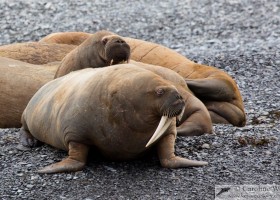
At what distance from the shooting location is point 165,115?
687 cm

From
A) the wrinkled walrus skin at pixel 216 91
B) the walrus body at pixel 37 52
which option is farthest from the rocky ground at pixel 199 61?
the walrus body at pixel 37 52

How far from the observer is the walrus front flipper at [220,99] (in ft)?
32.9

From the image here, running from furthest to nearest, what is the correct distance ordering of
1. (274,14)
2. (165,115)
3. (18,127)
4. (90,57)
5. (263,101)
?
(274,14) < (263,101) < (18,127) < (90,57) < (165,115)

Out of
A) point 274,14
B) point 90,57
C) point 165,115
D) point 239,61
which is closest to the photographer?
point 165,115

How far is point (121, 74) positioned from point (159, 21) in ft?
31.3

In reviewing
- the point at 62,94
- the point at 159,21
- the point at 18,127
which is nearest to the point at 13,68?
the point at 18,127

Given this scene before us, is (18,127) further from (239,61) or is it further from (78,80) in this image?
(239,61)

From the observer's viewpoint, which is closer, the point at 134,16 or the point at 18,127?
the point at 18,127

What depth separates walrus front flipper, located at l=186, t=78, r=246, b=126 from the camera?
32.9 ft

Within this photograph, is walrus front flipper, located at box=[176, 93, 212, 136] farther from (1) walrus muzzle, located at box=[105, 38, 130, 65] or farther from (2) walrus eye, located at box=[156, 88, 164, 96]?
(2) walrus eye, located at box=[156, 88, 164, 96]

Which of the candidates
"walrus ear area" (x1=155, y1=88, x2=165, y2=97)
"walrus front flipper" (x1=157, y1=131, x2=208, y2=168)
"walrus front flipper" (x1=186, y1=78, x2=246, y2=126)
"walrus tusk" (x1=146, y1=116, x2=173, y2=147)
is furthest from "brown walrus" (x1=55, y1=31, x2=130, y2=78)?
"walrus tusk" (x1=146, y1=116, x2=173, y2=147)

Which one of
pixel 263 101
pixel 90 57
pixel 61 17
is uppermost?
pixel 90 57

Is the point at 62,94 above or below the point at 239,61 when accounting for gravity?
above

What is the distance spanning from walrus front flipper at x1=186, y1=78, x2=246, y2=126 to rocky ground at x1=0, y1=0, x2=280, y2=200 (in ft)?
0.65
